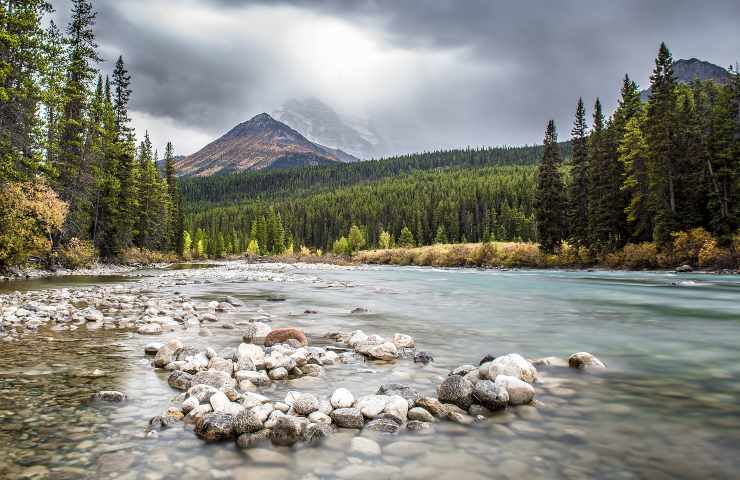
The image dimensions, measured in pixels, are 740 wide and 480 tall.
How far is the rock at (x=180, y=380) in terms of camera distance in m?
5.48

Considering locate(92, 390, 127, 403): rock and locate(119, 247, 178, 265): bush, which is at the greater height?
locate(119, 247, 178, 265): bush

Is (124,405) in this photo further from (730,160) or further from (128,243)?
(128,243)

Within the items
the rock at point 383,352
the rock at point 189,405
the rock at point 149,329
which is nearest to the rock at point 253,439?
the rock at point 189,405

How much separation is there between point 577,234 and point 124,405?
147ft

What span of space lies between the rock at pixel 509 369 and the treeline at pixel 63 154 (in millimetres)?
20577

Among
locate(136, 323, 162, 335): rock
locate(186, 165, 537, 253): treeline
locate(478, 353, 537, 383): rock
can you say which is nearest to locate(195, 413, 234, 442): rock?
locate(478, 353, 537, 383): rock


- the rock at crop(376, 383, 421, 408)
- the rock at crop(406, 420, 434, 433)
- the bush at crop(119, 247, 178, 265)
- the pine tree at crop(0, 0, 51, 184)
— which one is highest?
the pine tree at crop(0, 0, 51, 184)

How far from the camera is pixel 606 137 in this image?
44375 mm

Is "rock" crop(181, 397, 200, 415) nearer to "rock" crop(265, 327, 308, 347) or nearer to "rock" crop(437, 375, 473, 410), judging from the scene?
"rock" crop(437, 375, 473, 410)

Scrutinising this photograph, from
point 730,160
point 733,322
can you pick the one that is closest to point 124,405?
point 733,322

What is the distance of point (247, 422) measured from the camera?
160 inches

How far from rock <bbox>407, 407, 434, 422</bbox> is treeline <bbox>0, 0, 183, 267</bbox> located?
20504 mm

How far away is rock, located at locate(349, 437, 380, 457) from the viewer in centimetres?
373

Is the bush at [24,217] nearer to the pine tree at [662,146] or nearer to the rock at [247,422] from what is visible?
the rock at [247,422]
